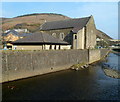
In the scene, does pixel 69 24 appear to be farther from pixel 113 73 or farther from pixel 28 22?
pixel 28 22

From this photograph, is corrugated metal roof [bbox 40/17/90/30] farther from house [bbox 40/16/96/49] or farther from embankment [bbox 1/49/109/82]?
embankment [bbox 1/49/109/82]

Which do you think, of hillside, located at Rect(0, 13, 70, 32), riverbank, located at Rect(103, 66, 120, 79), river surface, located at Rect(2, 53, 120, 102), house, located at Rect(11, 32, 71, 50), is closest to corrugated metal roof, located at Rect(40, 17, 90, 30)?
house, located at Rect(11, 32, 71, 50)

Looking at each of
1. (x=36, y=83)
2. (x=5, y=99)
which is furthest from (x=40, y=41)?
(x=5, y=99)

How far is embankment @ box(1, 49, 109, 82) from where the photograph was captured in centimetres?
1819

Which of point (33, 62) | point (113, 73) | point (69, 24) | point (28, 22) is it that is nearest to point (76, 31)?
point (69, 24)

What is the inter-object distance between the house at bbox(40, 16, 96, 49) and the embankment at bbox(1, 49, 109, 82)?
8552 mm

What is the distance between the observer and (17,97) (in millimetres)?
14102

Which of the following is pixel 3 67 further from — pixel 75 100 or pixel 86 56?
pixel 86 56

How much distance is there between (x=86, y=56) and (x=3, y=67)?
21.9m

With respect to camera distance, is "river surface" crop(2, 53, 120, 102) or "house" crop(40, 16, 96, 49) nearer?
"river surface" crop(2, 53, 120, 102)

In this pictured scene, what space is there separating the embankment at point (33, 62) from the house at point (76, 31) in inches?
337

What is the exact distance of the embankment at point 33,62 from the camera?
1819 cm

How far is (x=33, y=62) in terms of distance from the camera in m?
21.6

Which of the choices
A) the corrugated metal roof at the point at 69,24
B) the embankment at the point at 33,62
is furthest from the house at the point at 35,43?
the corrugated metal roof at the point at 69,24
